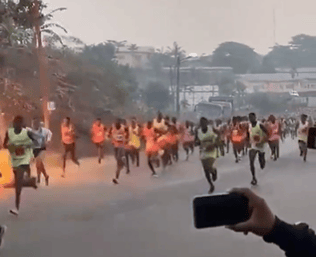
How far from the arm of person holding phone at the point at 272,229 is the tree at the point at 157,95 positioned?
42.3 ft

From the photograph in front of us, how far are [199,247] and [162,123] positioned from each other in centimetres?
628

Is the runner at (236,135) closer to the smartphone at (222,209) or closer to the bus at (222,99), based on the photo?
the bus at (222,99)

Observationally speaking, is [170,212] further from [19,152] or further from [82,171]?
[82,171]

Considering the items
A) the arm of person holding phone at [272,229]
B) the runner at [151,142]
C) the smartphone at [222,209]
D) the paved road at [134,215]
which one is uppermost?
the smartphone at [222,209]

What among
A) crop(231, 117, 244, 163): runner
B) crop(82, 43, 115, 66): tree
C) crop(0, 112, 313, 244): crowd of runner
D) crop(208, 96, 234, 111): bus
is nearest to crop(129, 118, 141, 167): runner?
crop(0, 112, 313, 244): crowd of runner

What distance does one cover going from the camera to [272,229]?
113cm

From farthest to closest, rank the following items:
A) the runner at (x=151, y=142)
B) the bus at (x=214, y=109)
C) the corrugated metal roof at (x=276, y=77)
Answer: the corrugated metal roof at (x=276, y=77), the bus at (x=214, y=109), the runner at (x=151, y=142)

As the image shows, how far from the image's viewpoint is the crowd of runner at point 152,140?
6.45 m

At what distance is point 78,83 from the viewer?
17.7 m

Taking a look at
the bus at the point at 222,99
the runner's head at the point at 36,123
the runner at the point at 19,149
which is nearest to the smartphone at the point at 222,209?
the runner at the point at 19,149

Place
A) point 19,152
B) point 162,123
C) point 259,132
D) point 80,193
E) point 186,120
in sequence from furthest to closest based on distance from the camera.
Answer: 1. point 186,120
2. point 162,123
3. point 259,132
4. point 80,193
5. point 19,152

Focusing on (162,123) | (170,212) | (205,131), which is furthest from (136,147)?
(170,212)

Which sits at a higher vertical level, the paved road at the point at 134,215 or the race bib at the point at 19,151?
the race bib at the point at 19,151

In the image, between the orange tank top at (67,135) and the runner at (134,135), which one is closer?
the orange tank top at (67,135)
